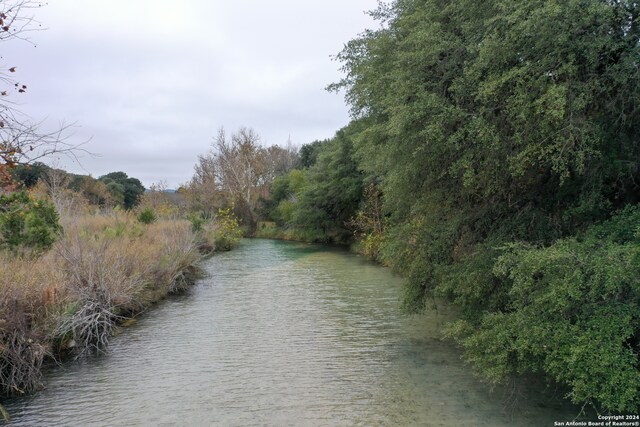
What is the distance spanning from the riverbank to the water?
1.54 ft

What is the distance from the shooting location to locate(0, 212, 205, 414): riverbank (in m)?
7.09

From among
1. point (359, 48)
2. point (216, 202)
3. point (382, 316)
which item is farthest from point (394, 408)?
point (216, 202)

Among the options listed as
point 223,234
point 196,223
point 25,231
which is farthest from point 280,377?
point 223,234

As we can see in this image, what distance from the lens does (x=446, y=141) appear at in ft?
24.2

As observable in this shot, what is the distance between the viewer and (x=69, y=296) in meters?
8.88

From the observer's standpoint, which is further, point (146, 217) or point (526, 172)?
point (146, 217)

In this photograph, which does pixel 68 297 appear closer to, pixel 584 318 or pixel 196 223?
pixel 584 318

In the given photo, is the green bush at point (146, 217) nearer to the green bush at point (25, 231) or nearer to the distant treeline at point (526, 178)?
the green bush at point (25, 231)

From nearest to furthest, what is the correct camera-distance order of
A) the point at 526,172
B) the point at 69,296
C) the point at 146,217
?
1. the point at 526,172
2. the point at 69,296
3. the point at 146,217

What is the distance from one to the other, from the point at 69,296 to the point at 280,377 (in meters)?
4.67

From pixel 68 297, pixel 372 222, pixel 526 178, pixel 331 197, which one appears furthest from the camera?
pixel 331 197

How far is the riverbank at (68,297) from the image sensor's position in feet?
23.2

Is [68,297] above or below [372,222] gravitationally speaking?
below

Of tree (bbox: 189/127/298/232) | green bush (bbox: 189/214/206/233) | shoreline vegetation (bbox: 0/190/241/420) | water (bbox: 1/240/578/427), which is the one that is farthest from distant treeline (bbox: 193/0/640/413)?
tree (bbox: 189/127/298/232)
